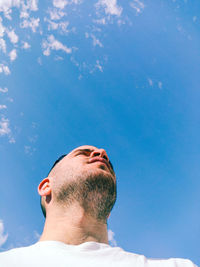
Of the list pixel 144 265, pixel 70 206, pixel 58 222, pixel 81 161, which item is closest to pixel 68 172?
pixel 81 161

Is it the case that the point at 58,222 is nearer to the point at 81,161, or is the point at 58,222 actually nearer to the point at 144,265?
the point at 81,161

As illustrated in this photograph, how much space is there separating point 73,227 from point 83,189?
A: 0.66 meters

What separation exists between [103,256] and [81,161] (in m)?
1.97

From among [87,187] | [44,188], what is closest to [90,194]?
[87,187]

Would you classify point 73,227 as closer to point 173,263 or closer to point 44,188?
point 44,188

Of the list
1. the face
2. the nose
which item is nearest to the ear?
the face

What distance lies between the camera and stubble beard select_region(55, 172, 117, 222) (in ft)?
11.5

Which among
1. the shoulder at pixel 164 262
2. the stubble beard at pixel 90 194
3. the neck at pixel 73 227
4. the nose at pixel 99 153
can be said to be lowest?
the shoulder at pixel 164 262

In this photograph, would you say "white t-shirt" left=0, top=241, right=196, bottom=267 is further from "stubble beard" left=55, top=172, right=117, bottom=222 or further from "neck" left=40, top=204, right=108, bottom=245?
"stubble beard" left=55, top=172, right=117, bottom=222

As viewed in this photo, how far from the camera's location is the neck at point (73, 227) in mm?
2965

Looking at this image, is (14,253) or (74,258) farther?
(14,253)

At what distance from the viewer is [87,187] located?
3.57 m

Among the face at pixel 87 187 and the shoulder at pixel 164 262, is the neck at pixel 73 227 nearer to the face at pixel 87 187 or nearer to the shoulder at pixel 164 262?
the face at pixel 87 187

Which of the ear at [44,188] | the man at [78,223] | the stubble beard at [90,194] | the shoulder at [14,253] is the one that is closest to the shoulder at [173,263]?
the man at [78,223]
